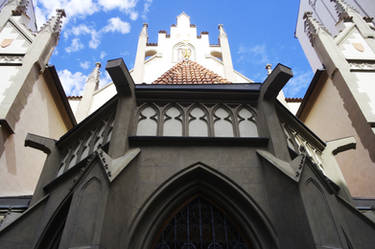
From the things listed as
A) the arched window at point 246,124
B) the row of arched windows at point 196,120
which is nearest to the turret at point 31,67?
the row of arched windows at point 196,120

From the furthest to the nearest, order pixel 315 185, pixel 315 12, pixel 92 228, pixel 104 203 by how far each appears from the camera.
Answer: pixel 315 12
pixel 315 185
pixel 104 203
pixel 92 228

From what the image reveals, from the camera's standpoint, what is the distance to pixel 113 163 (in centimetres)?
498

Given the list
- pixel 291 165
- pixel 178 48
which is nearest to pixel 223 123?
pixel 291 165

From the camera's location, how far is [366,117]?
9.30 m

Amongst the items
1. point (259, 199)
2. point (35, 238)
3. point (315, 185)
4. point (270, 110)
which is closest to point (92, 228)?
point (35, 238)

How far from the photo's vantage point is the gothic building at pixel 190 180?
14.2ft

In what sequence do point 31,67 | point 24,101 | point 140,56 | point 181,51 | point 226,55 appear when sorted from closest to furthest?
point 24,101 → point 31,67 → point 140,56 → point 226,55 → point 181,51

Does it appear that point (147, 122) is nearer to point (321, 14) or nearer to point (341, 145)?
point (341, 145)

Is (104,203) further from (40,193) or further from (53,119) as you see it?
(53,119)

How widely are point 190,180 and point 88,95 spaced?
38.2 feet

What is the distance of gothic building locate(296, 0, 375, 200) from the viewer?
9.06 metres

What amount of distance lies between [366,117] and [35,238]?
9.24 m

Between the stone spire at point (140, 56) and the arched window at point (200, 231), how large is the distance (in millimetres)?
11946

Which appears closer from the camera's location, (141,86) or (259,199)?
(259,199)
